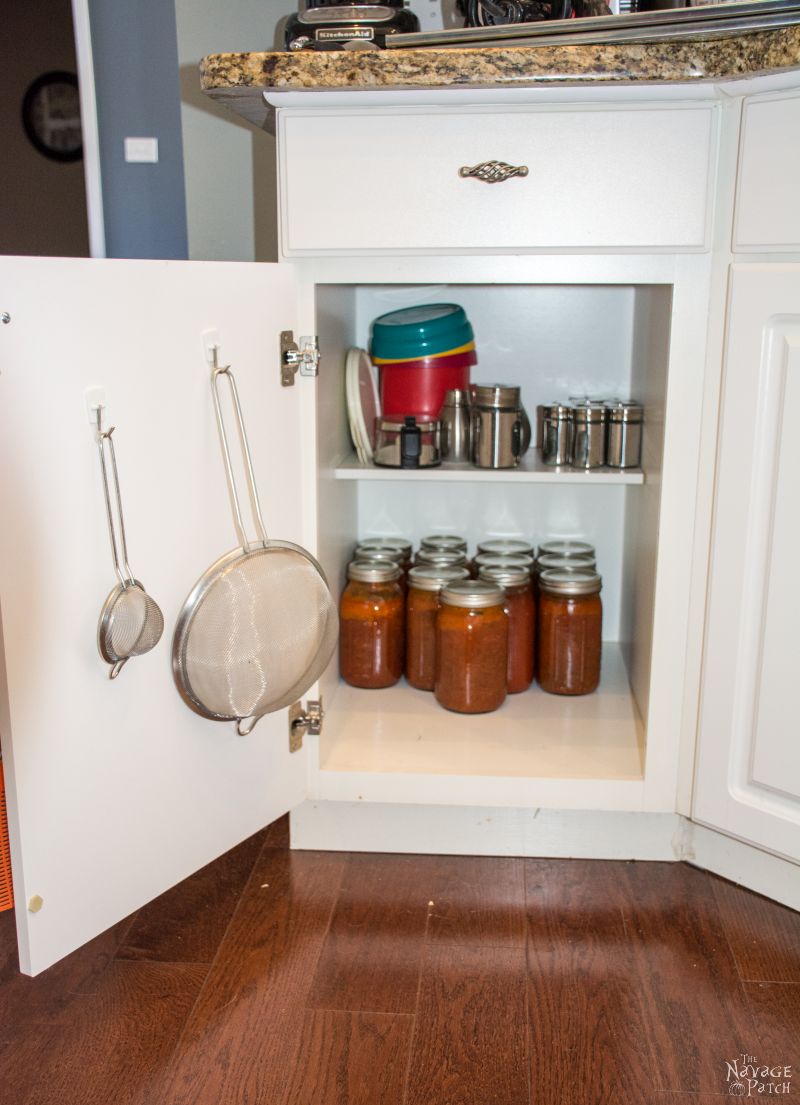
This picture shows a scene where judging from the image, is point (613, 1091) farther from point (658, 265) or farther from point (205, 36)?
point (205, 36)

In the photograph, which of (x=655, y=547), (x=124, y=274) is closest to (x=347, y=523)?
(x=655, y=547)

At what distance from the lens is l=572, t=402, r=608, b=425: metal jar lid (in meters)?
1.52

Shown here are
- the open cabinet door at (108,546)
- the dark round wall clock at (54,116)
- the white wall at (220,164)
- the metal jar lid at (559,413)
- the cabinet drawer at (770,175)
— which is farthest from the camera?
the dark round wall clock at (54,116)

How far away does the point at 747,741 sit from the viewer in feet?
4.10

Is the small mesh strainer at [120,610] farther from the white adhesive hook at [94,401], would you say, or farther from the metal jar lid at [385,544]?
the metal jar lid at [385,544]

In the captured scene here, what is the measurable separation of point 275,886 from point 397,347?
0.82 metres

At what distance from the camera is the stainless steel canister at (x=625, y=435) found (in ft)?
4.97

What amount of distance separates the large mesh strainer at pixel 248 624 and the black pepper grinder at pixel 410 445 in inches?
13.6

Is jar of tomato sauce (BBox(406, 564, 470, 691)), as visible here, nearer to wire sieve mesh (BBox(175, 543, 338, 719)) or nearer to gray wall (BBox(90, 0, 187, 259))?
wire sieve mesh (BBox(175, 543, 338, 719))

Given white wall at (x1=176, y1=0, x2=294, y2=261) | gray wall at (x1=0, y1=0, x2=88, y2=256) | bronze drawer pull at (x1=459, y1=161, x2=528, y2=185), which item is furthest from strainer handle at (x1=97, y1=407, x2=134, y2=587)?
gray wall at (x1=0, y1=0, x2=88, y2=256)

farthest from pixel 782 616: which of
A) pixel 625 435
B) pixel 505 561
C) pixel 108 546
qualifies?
pixel 108 546

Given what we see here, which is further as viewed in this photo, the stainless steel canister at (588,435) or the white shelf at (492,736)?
the stainless steel canister at (588,435)

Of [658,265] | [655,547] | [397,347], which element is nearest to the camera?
[658,265]

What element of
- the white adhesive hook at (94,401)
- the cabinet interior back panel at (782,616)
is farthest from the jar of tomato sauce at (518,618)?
the white adhesive hook at (94,401)
